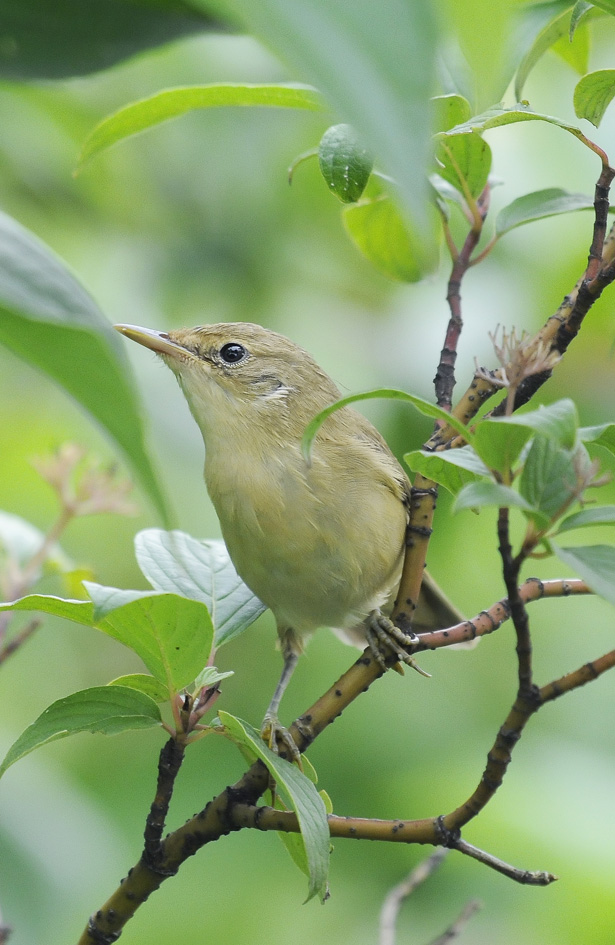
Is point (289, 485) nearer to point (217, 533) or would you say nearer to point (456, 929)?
point (456, 929)

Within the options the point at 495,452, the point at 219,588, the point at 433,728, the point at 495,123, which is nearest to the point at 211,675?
the point at 219,588

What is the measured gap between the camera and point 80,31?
5.27 feet

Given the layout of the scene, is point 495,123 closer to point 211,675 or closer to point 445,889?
point 211,675

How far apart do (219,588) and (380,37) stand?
146 cm

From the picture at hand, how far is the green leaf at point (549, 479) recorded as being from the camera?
3.74 ft

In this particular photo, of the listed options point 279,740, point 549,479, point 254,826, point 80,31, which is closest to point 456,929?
point 279,740

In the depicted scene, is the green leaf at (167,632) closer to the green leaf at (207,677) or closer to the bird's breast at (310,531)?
the green leaf at (207,677)

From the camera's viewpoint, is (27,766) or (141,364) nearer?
(27,766)

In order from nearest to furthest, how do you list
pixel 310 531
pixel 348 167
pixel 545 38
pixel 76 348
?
pixel 76 348 → pixel 348 167 → pixel 545 38 → pixel 310 531

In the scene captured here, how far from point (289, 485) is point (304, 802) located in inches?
41.4

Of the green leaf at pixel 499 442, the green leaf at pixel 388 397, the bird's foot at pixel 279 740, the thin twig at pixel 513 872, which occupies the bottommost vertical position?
the thin twig at pixel 513 872

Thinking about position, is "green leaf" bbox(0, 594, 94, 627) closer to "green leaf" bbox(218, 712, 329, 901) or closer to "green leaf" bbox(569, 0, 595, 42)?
"green leaf" bbox(218, 712, 329, 901)

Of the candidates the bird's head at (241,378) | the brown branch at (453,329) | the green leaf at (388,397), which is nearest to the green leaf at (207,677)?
the green leaf at (388,397)

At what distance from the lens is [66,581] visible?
8.07ft
